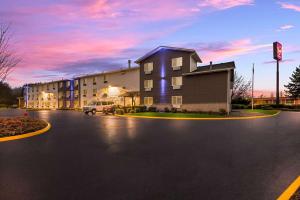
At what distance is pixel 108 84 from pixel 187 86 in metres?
22.8

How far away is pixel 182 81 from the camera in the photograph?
112 feet

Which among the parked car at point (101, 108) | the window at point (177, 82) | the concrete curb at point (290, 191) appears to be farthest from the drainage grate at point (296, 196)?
the parked car at point (101, 108)

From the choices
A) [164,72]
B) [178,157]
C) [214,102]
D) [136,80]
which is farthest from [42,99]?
[178,157]

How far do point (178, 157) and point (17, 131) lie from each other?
9.28 metres

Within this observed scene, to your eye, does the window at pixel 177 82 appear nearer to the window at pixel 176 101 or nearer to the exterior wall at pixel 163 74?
the exterior wall at pixel 163 74

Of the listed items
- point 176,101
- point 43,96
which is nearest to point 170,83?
point 176,101

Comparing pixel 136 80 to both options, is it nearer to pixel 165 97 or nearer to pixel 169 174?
pixel 165 97

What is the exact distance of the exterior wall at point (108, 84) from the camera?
1766 inches

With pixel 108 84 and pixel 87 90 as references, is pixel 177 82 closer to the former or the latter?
pixel 108 84

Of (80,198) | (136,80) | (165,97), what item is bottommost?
(80,198)

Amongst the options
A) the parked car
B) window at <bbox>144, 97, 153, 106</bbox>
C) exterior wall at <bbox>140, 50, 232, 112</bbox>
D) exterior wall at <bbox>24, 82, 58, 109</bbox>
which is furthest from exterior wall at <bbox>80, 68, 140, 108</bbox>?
exterior wall at <bbox>24, 82, 58, 109</bbox>

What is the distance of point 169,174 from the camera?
5.55 meters

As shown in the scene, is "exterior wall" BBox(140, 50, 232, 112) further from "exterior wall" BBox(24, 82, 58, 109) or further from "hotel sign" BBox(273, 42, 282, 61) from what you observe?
"exterior wall" BBox(24, 82, 58, 109)

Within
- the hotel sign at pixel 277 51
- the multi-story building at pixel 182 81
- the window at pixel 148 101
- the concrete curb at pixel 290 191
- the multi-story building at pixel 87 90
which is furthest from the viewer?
the hotel sign at pixel 277 51
